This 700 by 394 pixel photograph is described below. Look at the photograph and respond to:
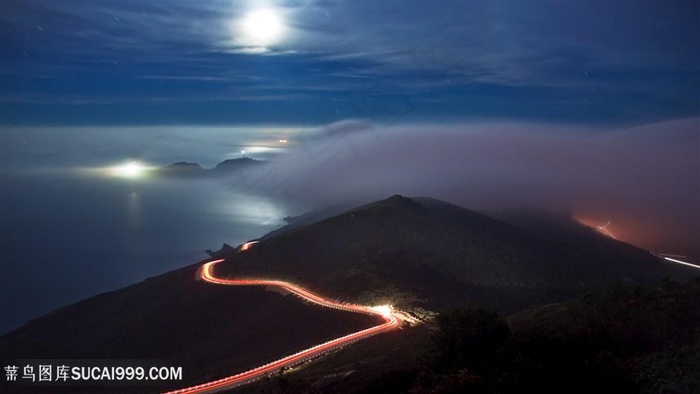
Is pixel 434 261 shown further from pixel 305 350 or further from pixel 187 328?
pixel 305 350

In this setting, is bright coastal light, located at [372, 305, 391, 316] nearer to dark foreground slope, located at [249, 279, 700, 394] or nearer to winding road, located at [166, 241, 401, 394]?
winding road, located at [166, 241, 401, 394]

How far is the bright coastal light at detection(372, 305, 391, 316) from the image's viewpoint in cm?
3856

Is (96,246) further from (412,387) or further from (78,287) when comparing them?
(412,387)

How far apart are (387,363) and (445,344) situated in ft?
12.1

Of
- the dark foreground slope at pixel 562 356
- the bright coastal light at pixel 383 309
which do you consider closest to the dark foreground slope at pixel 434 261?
the bright coastal light at pixel 383 309

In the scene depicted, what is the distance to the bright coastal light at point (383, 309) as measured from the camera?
127ft

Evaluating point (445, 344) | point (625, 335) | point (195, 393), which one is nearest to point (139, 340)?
point (195, 393)

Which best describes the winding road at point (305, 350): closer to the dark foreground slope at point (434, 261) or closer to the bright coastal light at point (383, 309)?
the bright coastal light at point (383, 309)

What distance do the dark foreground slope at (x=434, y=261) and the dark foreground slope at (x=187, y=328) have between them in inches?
193

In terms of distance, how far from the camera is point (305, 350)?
30.5 m

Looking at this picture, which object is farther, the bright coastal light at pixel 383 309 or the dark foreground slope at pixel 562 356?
the bright coastal light at pixel 383 309

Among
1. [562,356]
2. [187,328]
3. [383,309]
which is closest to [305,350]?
[383,309]

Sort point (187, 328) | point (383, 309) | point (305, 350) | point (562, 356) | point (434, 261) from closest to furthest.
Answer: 1. point (562, 356)
2. point (305, 350)
3. point (383, 309)
4. point (187, 328)
5. point (434, 261)

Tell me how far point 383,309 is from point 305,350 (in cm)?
1037
